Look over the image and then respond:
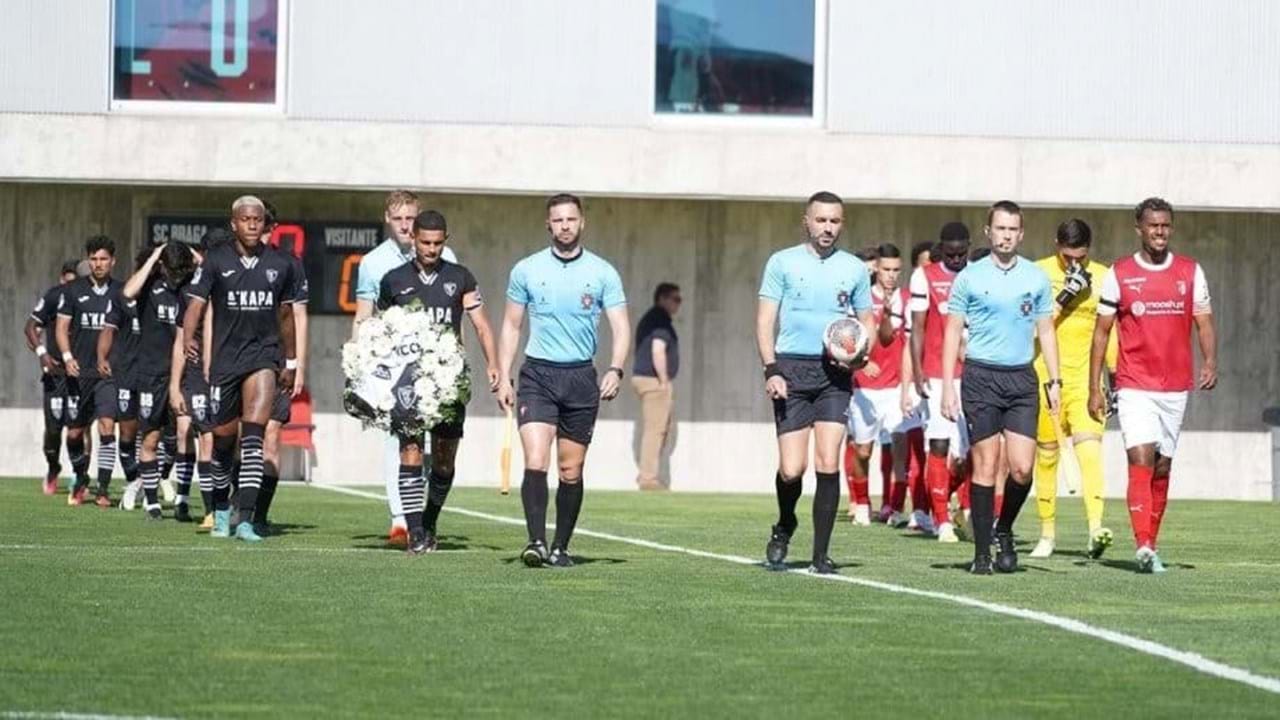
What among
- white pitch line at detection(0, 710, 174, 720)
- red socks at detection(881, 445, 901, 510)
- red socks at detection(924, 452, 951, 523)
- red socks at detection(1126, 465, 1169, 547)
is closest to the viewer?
white pitch line at detection(0, 710, 174, 720)

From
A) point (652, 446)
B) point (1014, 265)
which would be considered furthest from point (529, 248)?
point (1014, 265)

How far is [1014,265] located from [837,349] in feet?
5.60

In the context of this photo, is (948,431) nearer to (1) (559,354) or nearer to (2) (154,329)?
(1) (559,354)

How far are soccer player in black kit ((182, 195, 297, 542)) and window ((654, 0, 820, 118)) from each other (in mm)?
14238

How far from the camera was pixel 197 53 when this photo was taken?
3238 centimetres

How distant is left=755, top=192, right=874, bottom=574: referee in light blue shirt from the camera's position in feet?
51.9

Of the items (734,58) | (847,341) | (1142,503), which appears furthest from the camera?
(734,58)

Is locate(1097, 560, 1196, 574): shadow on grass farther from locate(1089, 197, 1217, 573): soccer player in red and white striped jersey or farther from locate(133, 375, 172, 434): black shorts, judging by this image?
locate(133, 375, 172, 434): black shorts

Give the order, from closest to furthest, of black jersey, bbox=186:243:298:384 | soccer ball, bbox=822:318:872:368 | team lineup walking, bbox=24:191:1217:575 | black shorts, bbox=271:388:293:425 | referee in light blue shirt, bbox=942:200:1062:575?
1. soccer ball, bbox=822:318:872:368
2. team lineup walking, bbox=24:191:1217:575
3. referee in light blue shirt, bbox=942:200:1062:575
4. black jersey, bbox=186:243:298:384
5. black shorts, bbox=271:388:293:425

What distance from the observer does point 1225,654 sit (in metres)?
11.4

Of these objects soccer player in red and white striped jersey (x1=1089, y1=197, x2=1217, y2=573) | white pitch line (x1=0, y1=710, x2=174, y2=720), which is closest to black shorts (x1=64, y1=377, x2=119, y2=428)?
soccer player in red and white striped jersey (x1=1089, y1=197, x2=1217, y2=573)

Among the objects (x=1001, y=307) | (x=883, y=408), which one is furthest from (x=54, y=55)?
(x=1001, y=307)

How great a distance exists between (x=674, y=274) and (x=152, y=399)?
443 inches

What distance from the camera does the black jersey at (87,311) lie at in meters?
24.4
